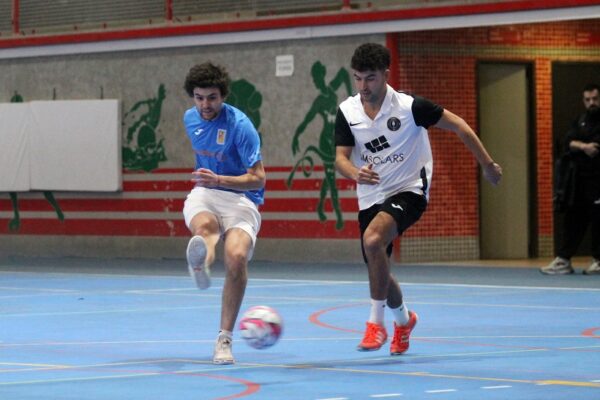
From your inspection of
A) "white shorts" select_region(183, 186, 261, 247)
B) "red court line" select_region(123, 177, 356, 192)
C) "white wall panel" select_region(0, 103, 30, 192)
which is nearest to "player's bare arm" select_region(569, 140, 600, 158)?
"red court line" select_region(123, 177, 356, 192)

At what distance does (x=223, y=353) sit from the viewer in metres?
10.7

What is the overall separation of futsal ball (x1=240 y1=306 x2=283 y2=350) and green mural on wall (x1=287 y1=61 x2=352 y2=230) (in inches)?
514

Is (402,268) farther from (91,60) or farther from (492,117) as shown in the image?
(91,60)

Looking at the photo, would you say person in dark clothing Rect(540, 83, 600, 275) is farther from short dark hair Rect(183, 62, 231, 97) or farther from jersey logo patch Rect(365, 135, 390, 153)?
short dark hair Rect(183, 62, 231, 97)

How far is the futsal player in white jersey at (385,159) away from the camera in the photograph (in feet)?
36.5

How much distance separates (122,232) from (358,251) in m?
4.88

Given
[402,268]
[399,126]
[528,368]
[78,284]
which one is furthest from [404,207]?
[402,268]

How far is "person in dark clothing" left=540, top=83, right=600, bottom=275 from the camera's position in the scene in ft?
66.7

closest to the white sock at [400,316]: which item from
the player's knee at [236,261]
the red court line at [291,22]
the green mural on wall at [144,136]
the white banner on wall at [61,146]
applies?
the player's knee at [236,261]

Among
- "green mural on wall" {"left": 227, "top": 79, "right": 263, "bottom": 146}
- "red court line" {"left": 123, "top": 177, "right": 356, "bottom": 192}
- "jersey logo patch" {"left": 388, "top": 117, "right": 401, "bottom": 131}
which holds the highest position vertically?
"green mural on wall" {"left": 227, "top": 79, "right": 263, "bottom": 146}

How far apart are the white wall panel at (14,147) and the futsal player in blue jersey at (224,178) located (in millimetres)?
16598

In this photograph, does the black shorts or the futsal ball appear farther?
the black shorts

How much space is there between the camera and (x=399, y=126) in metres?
11.4

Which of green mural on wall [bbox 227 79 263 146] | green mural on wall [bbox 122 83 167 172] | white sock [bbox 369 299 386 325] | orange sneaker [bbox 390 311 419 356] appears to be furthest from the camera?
green mural on wall [bbox 122 83 167 172]
